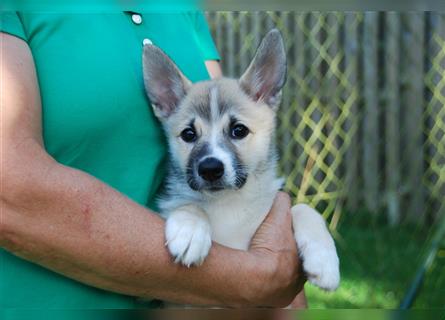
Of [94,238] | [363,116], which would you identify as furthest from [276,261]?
[363,116]

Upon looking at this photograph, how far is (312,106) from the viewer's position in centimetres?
476

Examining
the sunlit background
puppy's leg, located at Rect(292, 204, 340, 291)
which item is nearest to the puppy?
puppy's leg, located at Rect(292, 204, 340, 291)

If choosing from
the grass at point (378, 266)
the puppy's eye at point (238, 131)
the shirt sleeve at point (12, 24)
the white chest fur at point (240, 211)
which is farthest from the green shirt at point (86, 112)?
the grass at point (378, 266)

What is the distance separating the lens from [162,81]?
2016 mm

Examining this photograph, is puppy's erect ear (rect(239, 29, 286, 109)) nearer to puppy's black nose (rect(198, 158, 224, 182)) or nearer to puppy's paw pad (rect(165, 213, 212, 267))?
puppy's black nose (rect(198, 158, 224, 182))

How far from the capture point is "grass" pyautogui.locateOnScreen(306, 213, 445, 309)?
364 centimetres

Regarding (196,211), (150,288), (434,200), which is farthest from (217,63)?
(434,200)

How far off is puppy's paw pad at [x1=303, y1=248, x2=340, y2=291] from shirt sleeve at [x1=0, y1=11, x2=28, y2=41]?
932 millimetres

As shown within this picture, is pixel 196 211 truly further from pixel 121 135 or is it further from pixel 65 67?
pixel 65 67

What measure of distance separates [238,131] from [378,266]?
7.93 ft

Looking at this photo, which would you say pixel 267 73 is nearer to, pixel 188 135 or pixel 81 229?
pixel 188 135

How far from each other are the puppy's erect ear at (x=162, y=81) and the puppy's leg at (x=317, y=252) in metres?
0.55

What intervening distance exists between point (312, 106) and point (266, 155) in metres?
2.66

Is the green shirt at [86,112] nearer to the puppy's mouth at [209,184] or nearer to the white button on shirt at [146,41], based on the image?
the white button on shirt at [146,41]
